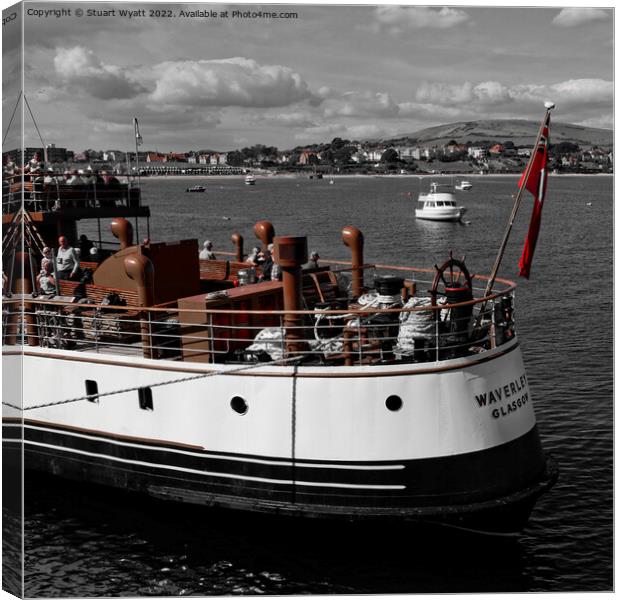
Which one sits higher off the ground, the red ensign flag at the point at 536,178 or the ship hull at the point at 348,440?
the red ensign flag at the point at 536,178

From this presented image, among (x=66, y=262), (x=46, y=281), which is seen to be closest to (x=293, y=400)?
(x=46, y=281)

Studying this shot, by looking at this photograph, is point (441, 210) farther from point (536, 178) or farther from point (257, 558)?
point (257, 558)

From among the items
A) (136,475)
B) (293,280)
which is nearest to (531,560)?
(293,280)

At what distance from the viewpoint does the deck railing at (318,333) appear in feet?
46.5

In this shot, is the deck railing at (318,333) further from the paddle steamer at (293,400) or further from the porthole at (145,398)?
the porthole at (145,398)

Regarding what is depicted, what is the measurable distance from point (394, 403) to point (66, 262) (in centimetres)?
880

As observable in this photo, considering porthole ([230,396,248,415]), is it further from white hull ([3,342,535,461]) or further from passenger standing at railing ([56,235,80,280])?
passenger standing at railing ([56,235,80,280])

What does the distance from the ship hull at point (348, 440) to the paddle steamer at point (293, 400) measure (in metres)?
0.02

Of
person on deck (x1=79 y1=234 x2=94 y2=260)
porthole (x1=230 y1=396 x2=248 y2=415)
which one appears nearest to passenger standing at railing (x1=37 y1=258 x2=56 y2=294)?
person on deck (x1=79 y1=234 x2=94 y2=260)

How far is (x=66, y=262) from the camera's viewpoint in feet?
62.4

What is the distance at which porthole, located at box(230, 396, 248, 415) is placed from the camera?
582 inches

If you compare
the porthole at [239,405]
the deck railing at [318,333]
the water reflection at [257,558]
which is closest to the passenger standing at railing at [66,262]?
the deck railing at [318,333]

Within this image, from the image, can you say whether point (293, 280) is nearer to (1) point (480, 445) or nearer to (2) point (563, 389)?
(1) point (480, 445)

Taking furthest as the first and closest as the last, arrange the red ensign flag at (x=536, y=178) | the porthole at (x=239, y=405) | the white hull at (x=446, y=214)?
the white hull at (x=446, y=214) → the porthole at (x=239, y=405) → the red ensign flag at (x=536, y=178)
